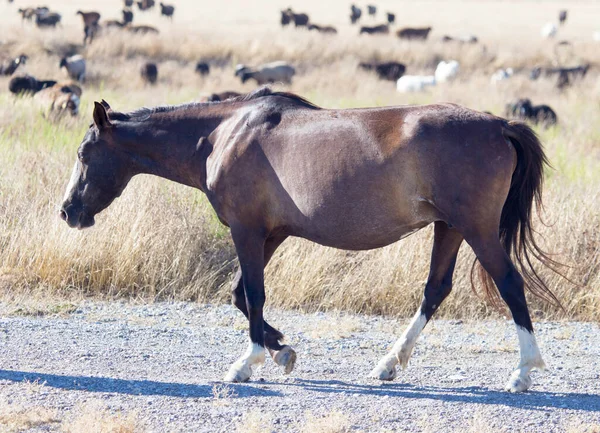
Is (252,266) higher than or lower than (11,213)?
higher

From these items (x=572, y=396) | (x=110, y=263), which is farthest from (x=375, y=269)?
(x=572, y=396)

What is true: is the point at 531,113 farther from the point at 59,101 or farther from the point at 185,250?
the point at 185,250

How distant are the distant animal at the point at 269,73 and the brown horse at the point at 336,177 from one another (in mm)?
25120

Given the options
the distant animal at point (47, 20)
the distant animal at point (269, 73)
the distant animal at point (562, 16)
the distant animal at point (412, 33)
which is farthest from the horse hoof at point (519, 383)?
the distant animal at point (562, 16)

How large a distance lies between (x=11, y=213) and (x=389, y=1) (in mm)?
93312

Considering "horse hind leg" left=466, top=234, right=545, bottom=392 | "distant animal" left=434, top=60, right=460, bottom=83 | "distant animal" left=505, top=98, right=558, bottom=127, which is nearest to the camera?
"horse hind leg" left=466, top=234, right=545, bottom=392

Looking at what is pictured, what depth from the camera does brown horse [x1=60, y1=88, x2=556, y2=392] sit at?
19.0ft

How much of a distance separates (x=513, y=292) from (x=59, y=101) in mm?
13357

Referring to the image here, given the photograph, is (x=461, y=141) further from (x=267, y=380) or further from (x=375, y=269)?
(x=375, y=269)

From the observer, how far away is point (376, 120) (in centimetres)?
604

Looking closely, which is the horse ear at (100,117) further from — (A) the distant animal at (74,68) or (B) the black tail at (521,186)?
(A) the distant animal at (74,68)

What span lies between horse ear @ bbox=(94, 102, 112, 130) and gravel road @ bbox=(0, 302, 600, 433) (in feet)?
5.28

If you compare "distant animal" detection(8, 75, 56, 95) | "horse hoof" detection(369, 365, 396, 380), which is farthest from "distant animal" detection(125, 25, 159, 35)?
"horse hoof" detection(369, 365, 396, 380)

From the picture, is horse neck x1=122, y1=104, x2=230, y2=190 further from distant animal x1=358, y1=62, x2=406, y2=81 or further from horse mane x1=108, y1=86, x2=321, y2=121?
distant animal x1=358, y1=62, x2=406, y2=81
